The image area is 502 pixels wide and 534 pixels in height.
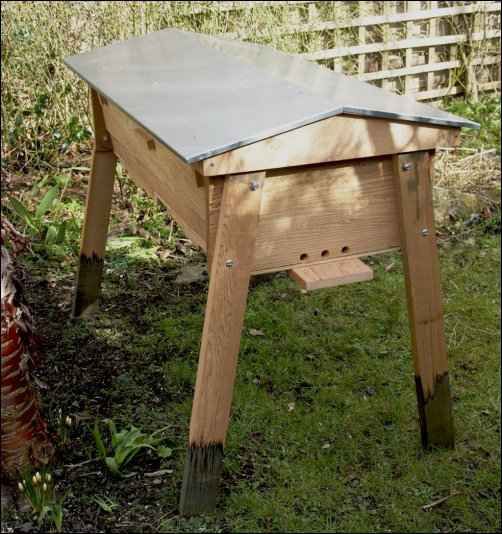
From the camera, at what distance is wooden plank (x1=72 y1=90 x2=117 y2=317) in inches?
145

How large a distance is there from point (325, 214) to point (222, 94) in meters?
0.50

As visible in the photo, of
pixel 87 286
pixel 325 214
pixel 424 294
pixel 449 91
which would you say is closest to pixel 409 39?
pixel 449 91

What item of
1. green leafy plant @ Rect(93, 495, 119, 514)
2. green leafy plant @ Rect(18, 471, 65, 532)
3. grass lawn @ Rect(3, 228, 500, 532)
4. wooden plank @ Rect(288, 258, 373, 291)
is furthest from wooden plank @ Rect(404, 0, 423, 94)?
green leafy plant @ Rect(18, 471, 65, 532)

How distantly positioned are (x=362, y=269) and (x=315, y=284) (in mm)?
184

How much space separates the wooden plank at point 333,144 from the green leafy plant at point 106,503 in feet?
3.93

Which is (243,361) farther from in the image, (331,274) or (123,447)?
(331,274)

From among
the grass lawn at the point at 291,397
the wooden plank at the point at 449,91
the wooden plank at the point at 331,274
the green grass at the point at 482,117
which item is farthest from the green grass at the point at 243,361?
the wooden plank at the point at 449,91

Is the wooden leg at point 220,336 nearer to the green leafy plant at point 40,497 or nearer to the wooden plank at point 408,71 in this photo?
the green leafy plant at point 40,497

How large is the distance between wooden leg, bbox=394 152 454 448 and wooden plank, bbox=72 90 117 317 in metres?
1.60

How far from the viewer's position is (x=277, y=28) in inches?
218

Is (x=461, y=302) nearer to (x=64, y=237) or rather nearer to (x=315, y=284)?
(x=315, y=284)

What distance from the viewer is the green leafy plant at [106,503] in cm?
272

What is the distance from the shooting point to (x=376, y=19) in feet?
A: 20.1

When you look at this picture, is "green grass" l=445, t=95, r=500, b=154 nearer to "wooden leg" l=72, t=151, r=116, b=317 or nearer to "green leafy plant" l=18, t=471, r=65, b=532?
"wooden leg" l=72, t=151, r=116, b=317
